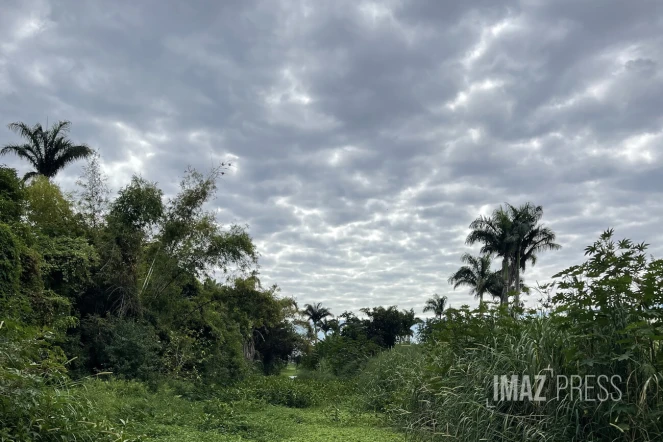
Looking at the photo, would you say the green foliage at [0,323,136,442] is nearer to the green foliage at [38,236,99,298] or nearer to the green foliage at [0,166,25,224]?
the green foliage at [0,166,25,224]

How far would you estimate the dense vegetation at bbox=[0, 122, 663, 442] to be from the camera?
3922mm

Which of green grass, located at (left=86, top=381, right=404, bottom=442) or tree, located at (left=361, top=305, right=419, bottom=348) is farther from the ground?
tree, located at (left=361, top=305, right=419, bottom=348)

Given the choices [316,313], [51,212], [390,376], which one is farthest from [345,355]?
[316,313]

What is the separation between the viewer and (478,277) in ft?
108

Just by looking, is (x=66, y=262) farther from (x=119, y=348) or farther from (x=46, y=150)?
(x=46, y=150)

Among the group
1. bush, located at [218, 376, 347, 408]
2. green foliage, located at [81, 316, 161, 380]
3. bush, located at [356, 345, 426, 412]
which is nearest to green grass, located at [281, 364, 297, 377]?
bush, located at [218, 376, 347, 408]

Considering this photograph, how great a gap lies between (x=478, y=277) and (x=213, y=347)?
2184cm

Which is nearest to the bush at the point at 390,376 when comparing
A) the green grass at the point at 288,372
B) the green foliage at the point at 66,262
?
the green foliage at the point at 66,262

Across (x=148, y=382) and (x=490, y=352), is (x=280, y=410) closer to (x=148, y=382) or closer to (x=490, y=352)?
(x=148, y=382)

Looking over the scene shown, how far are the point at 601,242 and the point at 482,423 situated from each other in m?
1.96

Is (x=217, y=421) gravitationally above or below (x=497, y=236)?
below

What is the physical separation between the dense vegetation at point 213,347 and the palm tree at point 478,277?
563 inches

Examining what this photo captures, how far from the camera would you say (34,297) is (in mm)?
9953

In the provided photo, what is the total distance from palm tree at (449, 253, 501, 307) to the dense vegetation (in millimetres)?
14312
